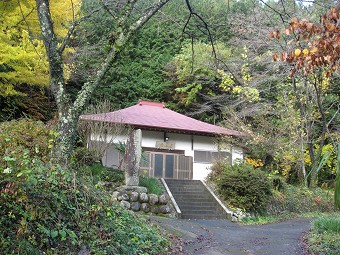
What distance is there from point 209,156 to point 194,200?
5026mm

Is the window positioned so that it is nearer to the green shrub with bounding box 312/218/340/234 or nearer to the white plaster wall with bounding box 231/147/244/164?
the white plaster wall with bounding box 231/147/244/164

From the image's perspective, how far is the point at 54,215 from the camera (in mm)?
4578

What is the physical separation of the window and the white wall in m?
0.18

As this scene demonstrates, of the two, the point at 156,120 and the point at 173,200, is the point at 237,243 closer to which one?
the point at 173,200

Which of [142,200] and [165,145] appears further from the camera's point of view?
[165,145]

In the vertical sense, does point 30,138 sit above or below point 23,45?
below

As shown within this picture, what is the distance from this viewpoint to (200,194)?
17.6 meters

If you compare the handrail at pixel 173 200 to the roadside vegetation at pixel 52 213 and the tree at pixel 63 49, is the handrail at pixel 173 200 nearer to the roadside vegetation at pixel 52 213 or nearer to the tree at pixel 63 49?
the roadside vegetation at pixel 52 213

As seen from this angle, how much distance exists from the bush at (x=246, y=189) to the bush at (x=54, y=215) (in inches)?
388

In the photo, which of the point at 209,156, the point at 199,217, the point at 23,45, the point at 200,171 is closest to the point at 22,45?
the point at 23,45

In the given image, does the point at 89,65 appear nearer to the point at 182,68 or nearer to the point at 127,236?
the point at 182,68

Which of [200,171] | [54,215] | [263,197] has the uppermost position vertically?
[200,171]

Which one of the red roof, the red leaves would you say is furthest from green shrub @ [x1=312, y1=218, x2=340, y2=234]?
the red roof

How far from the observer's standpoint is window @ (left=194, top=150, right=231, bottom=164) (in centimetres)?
2120
